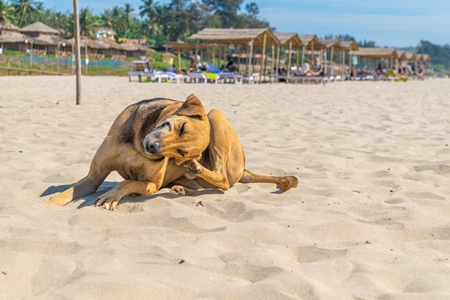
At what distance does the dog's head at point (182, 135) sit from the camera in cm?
319


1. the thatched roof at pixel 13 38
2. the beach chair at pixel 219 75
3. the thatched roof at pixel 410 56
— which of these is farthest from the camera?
the thatched roof at pixel 410 56

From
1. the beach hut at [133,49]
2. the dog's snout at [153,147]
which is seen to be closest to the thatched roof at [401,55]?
the beach hut at [133,49]

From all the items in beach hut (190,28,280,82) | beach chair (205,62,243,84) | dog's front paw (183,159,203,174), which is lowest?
dog's front paw (183,159,203,174)

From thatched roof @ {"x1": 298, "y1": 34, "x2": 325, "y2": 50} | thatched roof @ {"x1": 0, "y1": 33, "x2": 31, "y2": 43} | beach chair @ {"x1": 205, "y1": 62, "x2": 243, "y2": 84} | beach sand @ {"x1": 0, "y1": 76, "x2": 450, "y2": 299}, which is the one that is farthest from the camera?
thatched roof @ {"x1": 0, "y1": 33, "x2": 31, "y2": 43}

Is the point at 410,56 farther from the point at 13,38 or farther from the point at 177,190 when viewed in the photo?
the point at 177,190

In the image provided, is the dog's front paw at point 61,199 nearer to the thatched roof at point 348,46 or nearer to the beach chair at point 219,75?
the beach chair at point 219,75

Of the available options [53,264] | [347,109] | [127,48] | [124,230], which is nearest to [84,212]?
[124,230]

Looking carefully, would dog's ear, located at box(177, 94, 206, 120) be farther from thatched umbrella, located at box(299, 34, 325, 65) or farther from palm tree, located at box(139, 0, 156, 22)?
palm tree, located at box(139, 0, 156, 22)

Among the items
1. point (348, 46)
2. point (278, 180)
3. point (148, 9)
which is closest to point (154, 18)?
point (148, 9)

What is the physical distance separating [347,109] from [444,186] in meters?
7.73

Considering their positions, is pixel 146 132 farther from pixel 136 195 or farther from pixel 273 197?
pixel 273 197

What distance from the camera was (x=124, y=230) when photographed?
343cm

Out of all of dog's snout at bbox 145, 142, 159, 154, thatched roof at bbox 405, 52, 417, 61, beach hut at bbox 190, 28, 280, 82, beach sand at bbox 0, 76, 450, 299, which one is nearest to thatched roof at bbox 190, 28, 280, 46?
beach hut at bbox 190, 28, 280, 82

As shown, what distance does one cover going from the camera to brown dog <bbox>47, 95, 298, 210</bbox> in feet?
10.9
